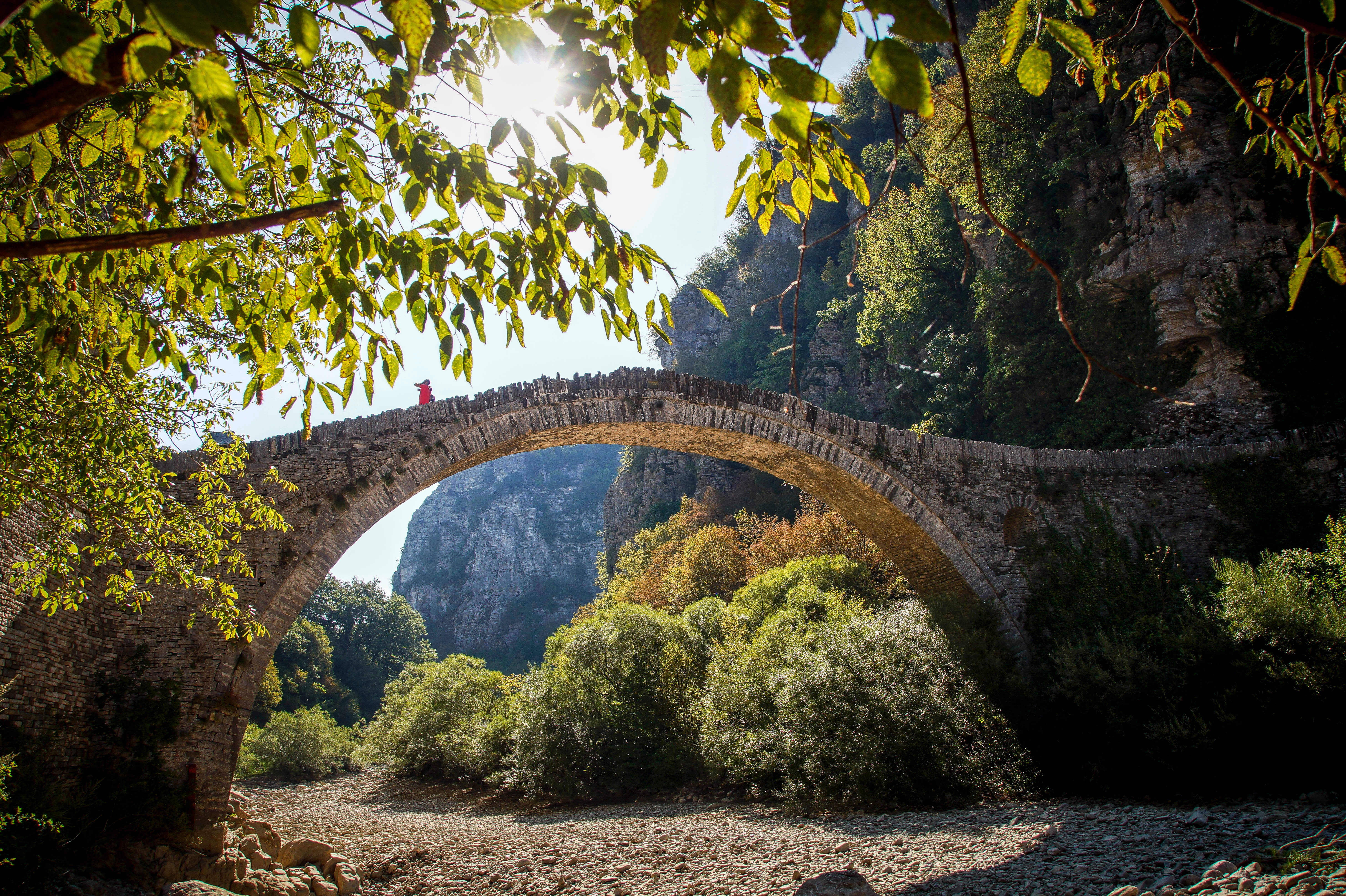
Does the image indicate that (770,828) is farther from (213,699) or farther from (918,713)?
(213,699)

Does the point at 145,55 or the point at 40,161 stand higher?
the point at 40,161

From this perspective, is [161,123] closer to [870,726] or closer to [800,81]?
[800,81]

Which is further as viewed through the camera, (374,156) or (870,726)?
(870,726)

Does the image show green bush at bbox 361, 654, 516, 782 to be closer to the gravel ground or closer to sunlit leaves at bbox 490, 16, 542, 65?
the gravel ground

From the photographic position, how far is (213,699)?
6012 mm

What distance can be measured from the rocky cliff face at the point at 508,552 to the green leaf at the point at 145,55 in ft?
165

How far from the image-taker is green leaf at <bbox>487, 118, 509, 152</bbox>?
1.83 meters

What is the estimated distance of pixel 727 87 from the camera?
4.19ft

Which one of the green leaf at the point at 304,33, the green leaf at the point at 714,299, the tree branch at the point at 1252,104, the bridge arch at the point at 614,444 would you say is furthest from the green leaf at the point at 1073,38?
the bridge arch at the point at 614,444

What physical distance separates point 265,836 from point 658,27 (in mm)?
8596

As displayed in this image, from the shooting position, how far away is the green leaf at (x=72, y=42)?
39.6 inches

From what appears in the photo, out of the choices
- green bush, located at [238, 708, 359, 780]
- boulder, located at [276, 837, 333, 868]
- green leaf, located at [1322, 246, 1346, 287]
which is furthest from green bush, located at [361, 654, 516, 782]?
green leaf, located at [1322, 246, 1346, 287]

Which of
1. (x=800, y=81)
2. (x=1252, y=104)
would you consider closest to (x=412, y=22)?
(x=800, y=81)

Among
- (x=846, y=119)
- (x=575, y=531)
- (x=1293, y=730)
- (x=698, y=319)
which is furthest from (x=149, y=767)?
(x=575, y=531)
